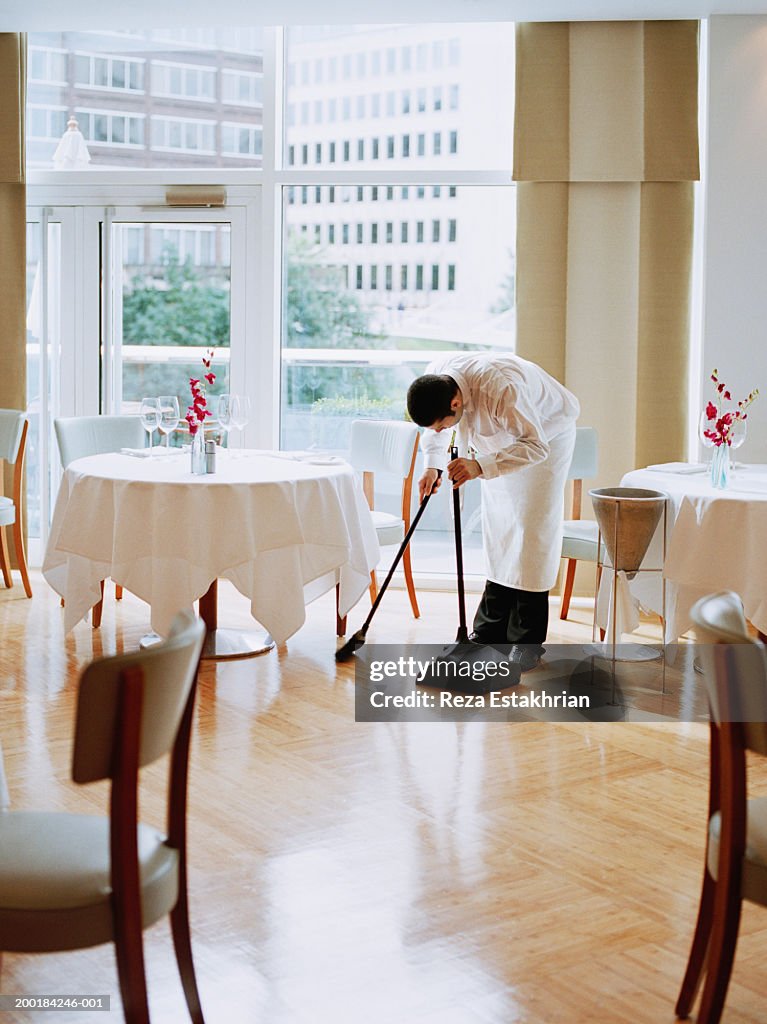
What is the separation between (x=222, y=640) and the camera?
5152mm

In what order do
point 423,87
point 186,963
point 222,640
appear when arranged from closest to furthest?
point 186,963 < point 222,640 < point 423,87

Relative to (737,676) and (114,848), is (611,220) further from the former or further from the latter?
(114,848)

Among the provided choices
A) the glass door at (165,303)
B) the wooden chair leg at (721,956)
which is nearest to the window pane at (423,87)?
the glass door at (165,303)

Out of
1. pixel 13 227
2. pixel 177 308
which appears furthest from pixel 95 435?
pixel 13 227

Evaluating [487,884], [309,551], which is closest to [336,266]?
[309,551]

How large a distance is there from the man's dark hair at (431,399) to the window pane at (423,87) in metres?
2.63

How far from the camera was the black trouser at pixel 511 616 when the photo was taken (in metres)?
4.71

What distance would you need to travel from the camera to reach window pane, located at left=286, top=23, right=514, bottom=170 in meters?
6.39

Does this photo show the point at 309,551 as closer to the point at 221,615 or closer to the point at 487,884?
the point at 221,615

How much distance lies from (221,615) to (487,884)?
3130 mm

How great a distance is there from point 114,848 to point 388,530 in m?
3.66

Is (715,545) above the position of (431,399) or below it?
below

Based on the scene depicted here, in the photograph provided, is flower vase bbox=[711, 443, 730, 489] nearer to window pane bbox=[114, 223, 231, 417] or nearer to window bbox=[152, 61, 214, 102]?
window pane bbox=[114, 223, 231, 417]

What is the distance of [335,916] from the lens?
2.67m
